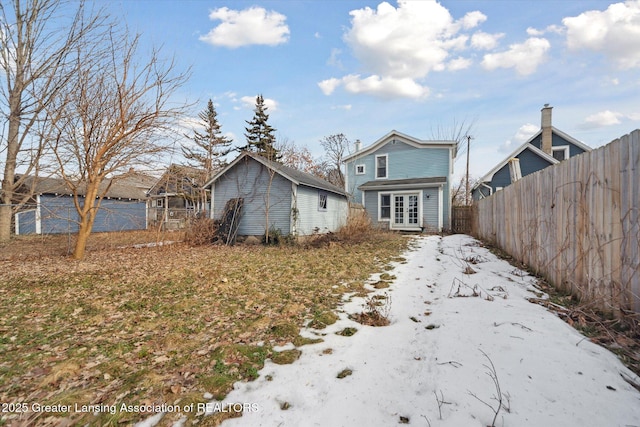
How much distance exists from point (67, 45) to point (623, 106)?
59.6 ft

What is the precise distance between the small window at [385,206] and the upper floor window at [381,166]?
1.61 m

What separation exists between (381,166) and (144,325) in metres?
16.3

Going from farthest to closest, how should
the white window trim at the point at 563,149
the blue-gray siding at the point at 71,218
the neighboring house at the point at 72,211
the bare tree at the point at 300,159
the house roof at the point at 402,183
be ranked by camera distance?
the bare tree at the point at 300,159 → the white window trim at the point at 563,149 → the blue-gray siding at the point at 71,218 → the house roof at the point at 402,183 → the neighboring house at the point at 72,211

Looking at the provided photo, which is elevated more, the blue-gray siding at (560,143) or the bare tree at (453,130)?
the bare tree at (453,130)

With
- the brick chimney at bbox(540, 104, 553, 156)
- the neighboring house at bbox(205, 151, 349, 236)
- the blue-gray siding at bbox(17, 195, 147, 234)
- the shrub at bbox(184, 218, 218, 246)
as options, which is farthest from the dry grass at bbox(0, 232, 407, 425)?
the brick chimney at bbox(540, 104, 553, 156)

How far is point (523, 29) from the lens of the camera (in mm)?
8445

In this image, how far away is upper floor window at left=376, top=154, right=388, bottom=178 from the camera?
17.8 metres

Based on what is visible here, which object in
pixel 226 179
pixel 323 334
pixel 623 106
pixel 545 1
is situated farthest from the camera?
pixel 226 179

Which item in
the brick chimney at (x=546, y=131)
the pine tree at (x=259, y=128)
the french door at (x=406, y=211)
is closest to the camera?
the french door at (x=406, y=211)

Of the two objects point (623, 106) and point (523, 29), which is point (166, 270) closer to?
point (523, 29)

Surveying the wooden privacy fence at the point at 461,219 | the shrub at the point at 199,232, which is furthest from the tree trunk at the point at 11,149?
the wooden privacy fence at the point at 461,219

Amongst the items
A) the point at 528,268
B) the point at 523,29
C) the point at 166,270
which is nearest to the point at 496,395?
the point at 528,268

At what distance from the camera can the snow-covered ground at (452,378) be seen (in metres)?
1.80

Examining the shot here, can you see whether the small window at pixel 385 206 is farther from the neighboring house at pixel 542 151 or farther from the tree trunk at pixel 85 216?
the tree trunk at pixel 85 216
